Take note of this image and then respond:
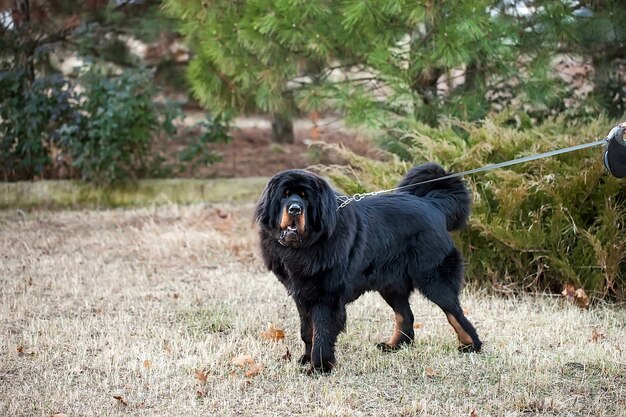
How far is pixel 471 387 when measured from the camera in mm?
4883

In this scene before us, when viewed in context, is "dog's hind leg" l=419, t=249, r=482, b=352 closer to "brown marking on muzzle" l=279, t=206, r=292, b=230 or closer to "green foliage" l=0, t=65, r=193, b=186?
"brown marking on muzzle" l=279, t=206, r=292, b=230

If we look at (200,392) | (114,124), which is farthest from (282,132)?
(200,392)

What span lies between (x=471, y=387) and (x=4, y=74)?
9267mm

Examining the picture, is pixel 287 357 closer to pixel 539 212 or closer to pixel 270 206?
pixel 270 206

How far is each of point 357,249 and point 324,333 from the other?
58 cm

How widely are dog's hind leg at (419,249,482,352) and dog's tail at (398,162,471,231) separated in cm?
42

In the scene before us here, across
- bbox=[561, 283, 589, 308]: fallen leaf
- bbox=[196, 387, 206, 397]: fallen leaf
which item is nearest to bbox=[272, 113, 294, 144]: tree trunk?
bbox=[561, 283, 589, 308]: fallen leaf

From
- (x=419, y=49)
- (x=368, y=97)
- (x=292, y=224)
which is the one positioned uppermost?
(x=419, y=49)

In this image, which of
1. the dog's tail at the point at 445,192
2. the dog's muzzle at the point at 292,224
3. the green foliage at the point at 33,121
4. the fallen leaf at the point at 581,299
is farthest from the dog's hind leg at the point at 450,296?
the green foliage at the point at 33,121

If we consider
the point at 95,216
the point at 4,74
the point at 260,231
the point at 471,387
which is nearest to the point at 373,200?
the point at 260,231

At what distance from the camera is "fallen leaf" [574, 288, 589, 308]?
22.3 feet

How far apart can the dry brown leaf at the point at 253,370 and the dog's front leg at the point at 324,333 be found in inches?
12.7

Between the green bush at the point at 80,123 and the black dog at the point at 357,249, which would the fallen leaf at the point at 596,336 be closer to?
the black dog at the point at 357,249

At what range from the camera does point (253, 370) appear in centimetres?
518
